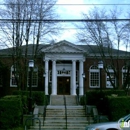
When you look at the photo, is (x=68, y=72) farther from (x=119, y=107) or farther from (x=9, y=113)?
(x=9, y=113)

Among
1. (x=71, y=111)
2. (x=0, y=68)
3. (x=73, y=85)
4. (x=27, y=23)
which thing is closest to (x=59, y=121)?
(x=71, y=111)

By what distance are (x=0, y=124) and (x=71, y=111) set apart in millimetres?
6336

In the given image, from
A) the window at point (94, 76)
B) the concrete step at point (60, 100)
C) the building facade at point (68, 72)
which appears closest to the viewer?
the concrete step at point (60, 100)

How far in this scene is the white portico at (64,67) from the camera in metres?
38.0

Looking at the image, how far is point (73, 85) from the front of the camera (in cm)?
3847

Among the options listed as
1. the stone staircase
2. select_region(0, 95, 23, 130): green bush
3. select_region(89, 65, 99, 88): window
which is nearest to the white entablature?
select_region(89, 65, 99, 88): window

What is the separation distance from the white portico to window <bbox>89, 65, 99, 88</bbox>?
206 centimetres

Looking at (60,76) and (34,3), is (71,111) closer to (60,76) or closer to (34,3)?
(34,3)

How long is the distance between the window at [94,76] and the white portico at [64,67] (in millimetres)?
2064

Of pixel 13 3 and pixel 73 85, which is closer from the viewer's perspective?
pixel 13 3

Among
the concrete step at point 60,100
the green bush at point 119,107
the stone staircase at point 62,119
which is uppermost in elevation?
the green bush at point 119,107

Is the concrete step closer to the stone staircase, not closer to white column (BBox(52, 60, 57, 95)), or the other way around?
white column (BBox(52, 60, 57, 95))

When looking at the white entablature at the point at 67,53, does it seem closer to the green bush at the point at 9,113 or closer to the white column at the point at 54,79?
the white column at the point at 54,79

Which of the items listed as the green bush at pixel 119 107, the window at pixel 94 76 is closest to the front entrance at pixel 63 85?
the window at pixel 94 76
